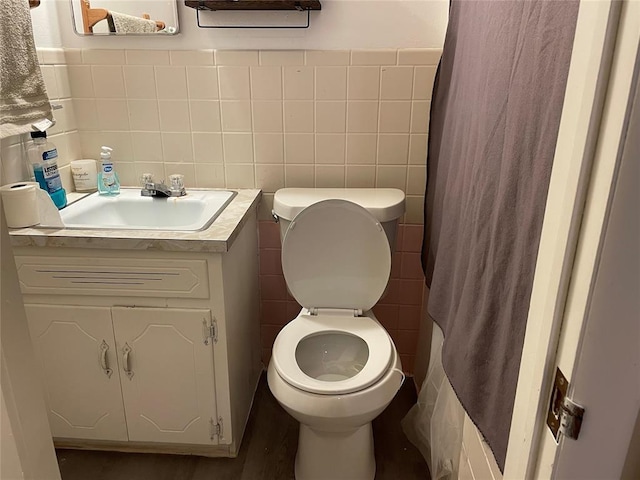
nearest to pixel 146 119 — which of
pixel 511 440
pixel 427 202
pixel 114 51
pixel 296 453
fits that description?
pixel 114 51

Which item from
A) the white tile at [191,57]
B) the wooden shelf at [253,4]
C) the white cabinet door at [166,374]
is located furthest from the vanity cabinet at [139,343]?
the wooden shelf at [253,4]

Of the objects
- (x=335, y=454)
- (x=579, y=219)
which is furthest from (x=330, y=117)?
(x=579, y=219)

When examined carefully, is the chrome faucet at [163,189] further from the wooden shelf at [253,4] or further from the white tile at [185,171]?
the wooden shelf at [253,4]

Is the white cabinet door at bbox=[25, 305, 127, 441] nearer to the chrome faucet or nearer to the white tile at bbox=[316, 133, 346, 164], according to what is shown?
the chrome faucet

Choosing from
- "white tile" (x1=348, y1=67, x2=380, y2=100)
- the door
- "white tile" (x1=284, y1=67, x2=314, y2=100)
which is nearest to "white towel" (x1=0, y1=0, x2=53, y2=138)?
"white tile" (x1=284, y1=67, x2=314, y2=100)

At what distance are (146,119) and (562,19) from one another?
1561 mm

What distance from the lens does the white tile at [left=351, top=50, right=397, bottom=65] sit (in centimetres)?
175

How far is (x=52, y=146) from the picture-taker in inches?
64.7

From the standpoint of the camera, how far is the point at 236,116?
1.85 meters

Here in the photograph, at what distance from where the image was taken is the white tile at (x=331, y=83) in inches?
70.1

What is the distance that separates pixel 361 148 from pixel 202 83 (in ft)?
2.05

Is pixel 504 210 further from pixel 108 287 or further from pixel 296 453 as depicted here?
pixel 296 453

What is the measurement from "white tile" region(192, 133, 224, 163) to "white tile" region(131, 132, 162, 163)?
140 mm

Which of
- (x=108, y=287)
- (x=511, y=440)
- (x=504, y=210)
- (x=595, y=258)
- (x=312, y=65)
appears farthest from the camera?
(x=312, y=65)
